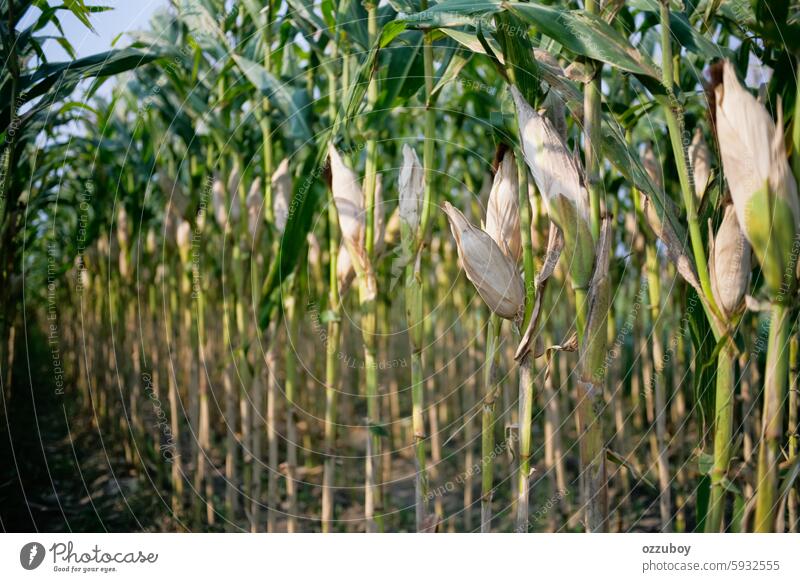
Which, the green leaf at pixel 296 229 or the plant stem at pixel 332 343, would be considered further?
the plant stem at pixel 332 343

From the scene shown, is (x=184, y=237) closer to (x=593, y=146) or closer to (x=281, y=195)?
(x=281, y=195)

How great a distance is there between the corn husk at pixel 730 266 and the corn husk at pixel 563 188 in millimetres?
118

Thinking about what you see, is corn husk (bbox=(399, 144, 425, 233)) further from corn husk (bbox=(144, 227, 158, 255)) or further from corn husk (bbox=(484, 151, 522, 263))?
corn husk (bbox=(144, 227, 158, 255))

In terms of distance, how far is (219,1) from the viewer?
138 centimetres

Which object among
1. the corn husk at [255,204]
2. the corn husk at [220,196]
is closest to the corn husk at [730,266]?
the corn husk at [255,204]

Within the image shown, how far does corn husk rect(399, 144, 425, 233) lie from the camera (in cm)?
88

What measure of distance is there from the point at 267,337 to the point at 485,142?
1.04 m

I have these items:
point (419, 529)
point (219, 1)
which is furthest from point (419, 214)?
point (219, 1)

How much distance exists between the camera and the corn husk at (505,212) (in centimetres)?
76

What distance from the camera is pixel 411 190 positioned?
88 cm
